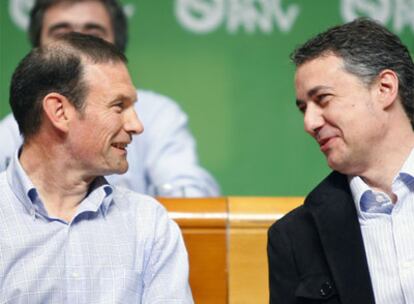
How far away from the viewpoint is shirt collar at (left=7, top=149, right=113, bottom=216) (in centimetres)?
276

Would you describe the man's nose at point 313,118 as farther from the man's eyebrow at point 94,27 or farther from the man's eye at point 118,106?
the man's eyebrow at point 94,27

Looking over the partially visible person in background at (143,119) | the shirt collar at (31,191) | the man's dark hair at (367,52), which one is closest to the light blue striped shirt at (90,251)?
the shirt collar at (31,191)

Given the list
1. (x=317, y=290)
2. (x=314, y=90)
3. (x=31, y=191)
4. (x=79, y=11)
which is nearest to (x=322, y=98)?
(x=314, y=90)

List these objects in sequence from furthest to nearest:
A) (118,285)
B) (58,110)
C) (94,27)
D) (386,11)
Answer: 1. (386,11)
2. (94,27)
3. (58,110)
4. (118,285)

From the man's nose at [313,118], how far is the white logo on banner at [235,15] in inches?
61.5

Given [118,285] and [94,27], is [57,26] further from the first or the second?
[118,285]

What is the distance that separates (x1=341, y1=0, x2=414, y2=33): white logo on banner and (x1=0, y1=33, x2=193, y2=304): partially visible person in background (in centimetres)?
167

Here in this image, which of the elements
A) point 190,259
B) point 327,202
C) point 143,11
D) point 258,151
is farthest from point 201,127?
point 327,202

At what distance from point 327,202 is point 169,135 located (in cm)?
134

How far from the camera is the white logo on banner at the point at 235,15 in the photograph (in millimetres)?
4332

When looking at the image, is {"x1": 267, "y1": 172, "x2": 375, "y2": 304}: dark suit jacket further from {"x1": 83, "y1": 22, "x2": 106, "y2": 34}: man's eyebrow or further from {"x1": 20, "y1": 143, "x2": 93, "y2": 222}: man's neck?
{"x1": 83, "y1": 22, "x2": 106, "y2": 34}: man's eyebrow

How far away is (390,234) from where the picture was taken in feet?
9.07

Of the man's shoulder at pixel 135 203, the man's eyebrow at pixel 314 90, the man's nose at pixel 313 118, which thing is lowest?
the man's shoulder at pixel 135 203

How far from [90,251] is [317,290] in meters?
0.57
